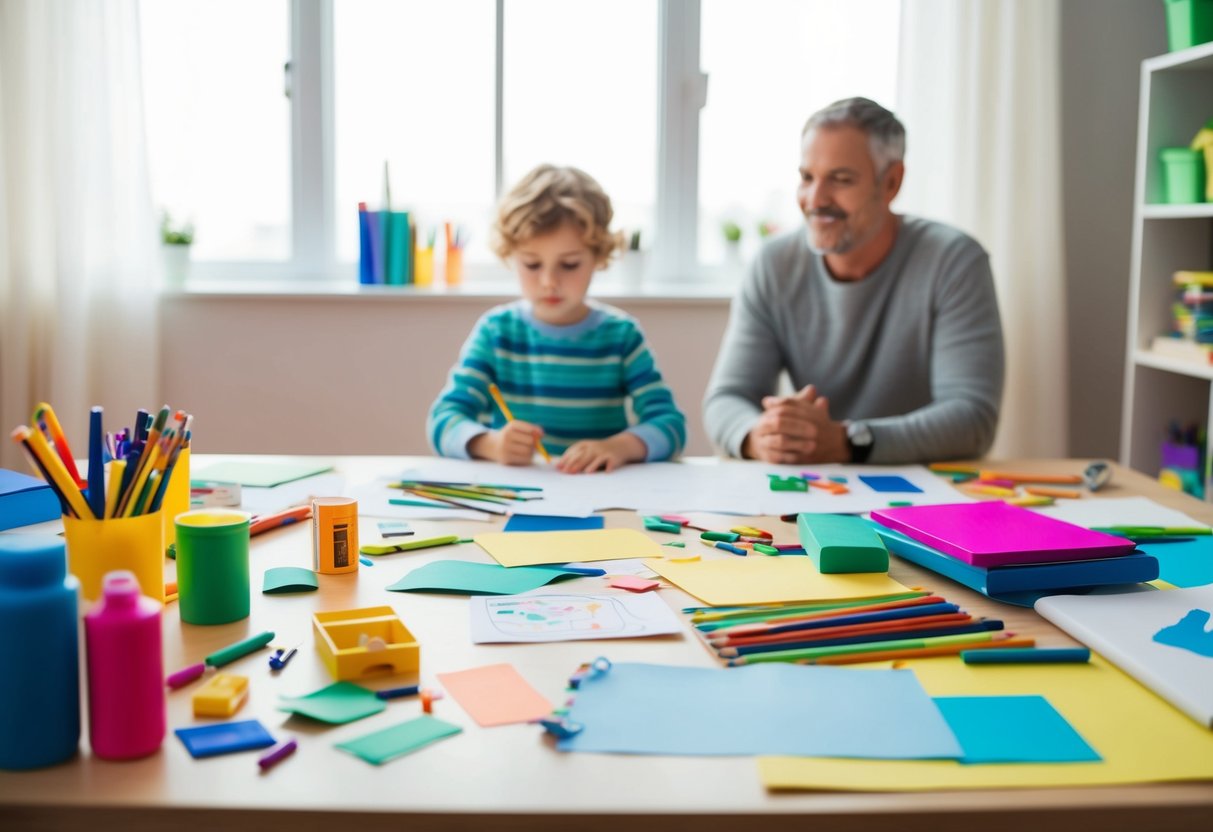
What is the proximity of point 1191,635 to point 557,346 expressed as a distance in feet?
4.04

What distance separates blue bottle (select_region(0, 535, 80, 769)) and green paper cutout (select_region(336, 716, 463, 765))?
0.16m

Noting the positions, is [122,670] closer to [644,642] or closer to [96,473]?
[96,473]

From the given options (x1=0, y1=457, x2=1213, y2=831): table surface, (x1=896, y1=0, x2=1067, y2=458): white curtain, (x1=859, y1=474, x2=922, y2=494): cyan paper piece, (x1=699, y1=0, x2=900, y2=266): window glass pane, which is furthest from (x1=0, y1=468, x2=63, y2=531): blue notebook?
(x1=896, y1=0, x2=1067, y2=458): white curtain

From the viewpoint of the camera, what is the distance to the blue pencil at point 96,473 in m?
0.89

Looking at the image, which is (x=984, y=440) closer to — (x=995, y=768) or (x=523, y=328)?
(x=523, y=328)

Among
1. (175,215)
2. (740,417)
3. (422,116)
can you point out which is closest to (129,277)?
(175,215)

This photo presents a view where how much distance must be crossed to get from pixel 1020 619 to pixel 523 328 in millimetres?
1176

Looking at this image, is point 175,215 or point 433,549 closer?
point 433,549

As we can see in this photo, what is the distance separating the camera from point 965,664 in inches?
33.2

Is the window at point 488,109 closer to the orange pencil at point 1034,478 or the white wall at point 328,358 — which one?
the white wall at point 328,358

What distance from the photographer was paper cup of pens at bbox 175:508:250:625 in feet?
2.98

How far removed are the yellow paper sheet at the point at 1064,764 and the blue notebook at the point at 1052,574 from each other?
0.15 meters

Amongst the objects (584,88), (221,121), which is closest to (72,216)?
(221,121)

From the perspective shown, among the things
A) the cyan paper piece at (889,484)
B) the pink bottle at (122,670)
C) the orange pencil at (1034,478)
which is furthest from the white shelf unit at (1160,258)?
the pink bottle at (122,670)
